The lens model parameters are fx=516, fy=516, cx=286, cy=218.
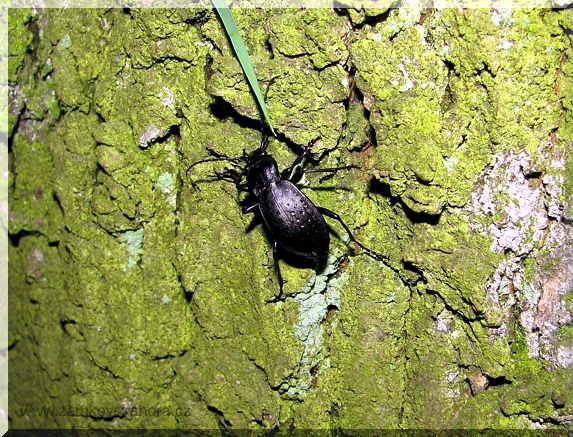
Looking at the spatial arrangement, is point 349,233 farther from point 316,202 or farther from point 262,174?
point 262,174

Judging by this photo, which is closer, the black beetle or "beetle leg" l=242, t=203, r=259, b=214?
the black beetle

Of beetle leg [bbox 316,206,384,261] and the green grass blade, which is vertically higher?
the green grass blade

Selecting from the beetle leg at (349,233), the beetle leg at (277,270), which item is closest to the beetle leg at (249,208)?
the beetle leg at (277,270)

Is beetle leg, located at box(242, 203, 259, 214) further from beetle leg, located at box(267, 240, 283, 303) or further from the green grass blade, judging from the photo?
the green grass blade

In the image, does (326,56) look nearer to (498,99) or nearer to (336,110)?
(336,110)

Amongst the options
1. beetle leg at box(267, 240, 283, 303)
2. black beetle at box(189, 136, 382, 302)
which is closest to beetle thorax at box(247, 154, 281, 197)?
black beetle at box(189, 136, 382, 302)

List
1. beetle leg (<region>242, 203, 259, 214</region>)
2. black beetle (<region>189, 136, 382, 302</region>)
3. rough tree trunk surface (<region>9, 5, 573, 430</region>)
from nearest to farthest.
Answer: rough tree trunk surface (<region>9, 5, 573, 430</region>)
black beetle (<region>189, 136, 382, 302</region>)
beetle leg (<region>242, 203, 259, 214</region>)

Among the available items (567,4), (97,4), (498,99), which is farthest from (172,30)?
(567,4)
